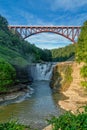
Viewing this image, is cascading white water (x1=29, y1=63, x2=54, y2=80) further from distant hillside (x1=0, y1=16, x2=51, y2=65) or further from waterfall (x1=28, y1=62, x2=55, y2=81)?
distant hillside (x1=0, y1=16, x2=51, y2=65)

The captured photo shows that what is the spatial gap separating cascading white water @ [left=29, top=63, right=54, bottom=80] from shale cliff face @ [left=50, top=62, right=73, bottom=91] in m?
18.0

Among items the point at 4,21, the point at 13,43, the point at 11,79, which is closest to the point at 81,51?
the point at 11,79

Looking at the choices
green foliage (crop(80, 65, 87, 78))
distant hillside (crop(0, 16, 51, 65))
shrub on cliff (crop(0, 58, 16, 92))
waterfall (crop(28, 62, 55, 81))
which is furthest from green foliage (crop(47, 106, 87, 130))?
waterfall (crop(28, 62, 55, 81))

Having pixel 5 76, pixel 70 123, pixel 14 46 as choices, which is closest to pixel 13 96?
pixel 5 76

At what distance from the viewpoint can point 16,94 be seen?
38.6 metres

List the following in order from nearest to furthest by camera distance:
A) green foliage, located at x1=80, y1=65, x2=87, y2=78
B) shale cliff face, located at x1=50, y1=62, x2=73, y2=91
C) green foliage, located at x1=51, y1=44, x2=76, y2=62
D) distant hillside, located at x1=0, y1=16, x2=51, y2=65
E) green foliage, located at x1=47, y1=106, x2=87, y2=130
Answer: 1. green foliage, located at x1=47, y1=106, x2=87, y2=130
2. green foliage, located at x1=80, y1=65, x2=87, y2=78
3. shale cliff face, located at x1=50, y1=62, x2=73, y2=91
4. distant hillside, located at x1=0, y1=16, x2=51, y2=65
5. green foliage, located at x1=51, y1=44, x2=76, y2=62

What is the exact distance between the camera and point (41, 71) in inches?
2744

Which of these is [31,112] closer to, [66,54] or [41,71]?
[41,71]

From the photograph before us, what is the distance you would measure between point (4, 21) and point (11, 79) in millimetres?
65886

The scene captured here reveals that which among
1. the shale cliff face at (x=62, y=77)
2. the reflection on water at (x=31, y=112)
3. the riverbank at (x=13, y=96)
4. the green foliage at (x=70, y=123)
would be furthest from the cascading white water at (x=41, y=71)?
the green foliage at (x=70, y=123)

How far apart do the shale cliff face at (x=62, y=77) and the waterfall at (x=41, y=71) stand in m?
18.0

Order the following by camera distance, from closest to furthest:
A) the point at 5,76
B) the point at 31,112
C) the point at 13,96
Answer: the point at 31,112
the point at 5,76
the point at 13,96

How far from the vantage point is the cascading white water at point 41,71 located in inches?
2709

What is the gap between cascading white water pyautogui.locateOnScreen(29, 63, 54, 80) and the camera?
226 feet
